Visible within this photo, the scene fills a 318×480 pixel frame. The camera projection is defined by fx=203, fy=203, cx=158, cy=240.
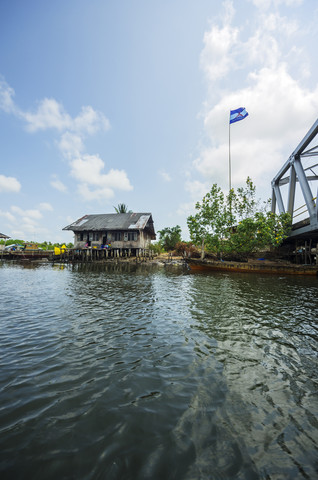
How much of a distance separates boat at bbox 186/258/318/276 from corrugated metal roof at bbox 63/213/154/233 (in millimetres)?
13564

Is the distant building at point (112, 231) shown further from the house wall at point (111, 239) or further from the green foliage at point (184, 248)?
the green foliage at point (184, 248)

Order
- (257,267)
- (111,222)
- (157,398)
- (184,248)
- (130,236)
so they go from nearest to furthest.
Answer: (157,398), (257,267), (130,236), (111,222), (184,248)

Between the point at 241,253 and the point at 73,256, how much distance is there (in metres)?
27.8

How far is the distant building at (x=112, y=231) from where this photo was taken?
33.9m

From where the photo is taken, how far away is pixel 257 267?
2078 cm

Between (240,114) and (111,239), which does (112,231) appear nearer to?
(111,239)

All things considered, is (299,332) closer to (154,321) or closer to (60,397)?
(154,321)

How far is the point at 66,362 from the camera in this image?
3930 millimetres

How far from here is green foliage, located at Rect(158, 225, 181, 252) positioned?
43188mm

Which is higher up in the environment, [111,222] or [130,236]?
[111,222]

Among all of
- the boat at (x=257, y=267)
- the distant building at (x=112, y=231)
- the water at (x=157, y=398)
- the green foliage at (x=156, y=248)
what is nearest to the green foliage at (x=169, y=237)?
the green foliage at (x=156, y=248)

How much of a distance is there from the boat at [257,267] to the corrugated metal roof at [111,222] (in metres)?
13.6

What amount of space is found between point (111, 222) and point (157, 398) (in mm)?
34169

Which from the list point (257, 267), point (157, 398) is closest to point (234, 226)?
point (257, 267)
